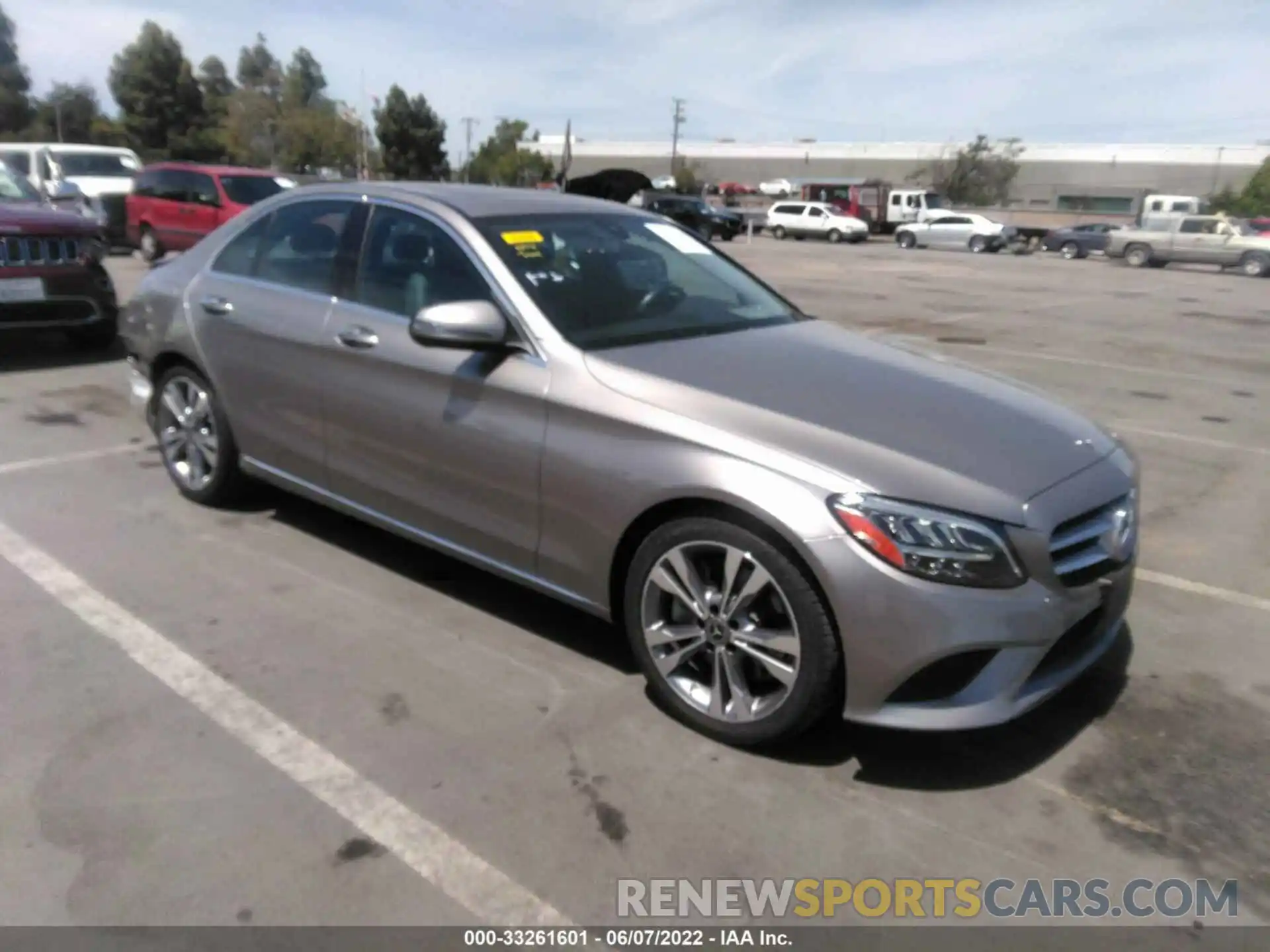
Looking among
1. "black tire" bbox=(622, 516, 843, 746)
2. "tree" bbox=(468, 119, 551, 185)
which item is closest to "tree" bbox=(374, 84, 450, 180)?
A: "tree" bbox=(468, 119, 551, 185)

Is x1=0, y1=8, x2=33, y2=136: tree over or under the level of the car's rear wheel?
over

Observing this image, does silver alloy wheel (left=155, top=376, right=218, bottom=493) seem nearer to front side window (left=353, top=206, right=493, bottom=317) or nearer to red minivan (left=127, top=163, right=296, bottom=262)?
front side window (left=353, top=206, right=493, bottom=317)

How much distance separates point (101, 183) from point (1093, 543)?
72.2 feet

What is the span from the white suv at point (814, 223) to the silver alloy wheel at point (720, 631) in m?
39.9

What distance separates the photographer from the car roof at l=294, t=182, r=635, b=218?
411cm

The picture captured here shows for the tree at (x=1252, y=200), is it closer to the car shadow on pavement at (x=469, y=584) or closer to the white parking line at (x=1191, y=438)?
the white parking line at (x=1191, y=438)

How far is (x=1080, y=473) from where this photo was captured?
3139 millimetres

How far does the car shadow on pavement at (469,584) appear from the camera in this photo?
154 inches

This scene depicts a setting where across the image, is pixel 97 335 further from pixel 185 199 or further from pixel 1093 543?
pixel 1093 543

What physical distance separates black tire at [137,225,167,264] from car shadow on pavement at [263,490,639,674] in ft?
47.1

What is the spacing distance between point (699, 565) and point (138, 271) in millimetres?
16098

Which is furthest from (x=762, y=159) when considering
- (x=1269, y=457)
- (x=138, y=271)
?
(x=1269, y=457)

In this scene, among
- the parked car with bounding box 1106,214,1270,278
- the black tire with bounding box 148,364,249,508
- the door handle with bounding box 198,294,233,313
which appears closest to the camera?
the door handle with bounding box 198,294,233,313

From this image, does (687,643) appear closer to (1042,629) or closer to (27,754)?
(1042,629)
